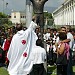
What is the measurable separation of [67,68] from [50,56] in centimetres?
567

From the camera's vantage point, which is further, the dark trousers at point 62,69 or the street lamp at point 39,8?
the street lamp at point 39,8

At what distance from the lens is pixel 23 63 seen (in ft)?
30.9

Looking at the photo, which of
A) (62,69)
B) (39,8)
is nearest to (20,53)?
(62,69)

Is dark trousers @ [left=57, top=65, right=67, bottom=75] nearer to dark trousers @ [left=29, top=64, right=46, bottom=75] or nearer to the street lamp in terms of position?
dark trousers @ [left=29, top=64, right=46, bottom=75]

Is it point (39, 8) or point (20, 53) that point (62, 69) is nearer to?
point (20, 53)

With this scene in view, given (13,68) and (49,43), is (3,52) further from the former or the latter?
(13,68)

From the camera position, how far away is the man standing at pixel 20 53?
937 cm

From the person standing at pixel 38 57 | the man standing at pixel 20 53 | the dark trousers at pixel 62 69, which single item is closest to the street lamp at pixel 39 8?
the person standing at pixel 38 57

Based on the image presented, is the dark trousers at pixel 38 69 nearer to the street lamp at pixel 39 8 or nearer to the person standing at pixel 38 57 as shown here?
the person standing at pixel 38 57

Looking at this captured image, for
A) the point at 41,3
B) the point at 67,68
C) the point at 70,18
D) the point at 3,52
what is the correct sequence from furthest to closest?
1. the point at 70,18
2. the point at 3,52
3. the point at 41,3
4. the point at 67,68

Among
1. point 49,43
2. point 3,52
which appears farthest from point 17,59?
point 49,43

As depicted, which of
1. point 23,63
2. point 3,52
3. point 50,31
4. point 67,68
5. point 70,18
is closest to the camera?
point 23,63

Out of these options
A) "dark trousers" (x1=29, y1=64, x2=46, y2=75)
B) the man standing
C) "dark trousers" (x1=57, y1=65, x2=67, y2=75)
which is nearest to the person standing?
"dark trousers" (x1=29, y1=64, x2=46, y2=75)

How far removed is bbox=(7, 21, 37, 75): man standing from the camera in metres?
9.37
